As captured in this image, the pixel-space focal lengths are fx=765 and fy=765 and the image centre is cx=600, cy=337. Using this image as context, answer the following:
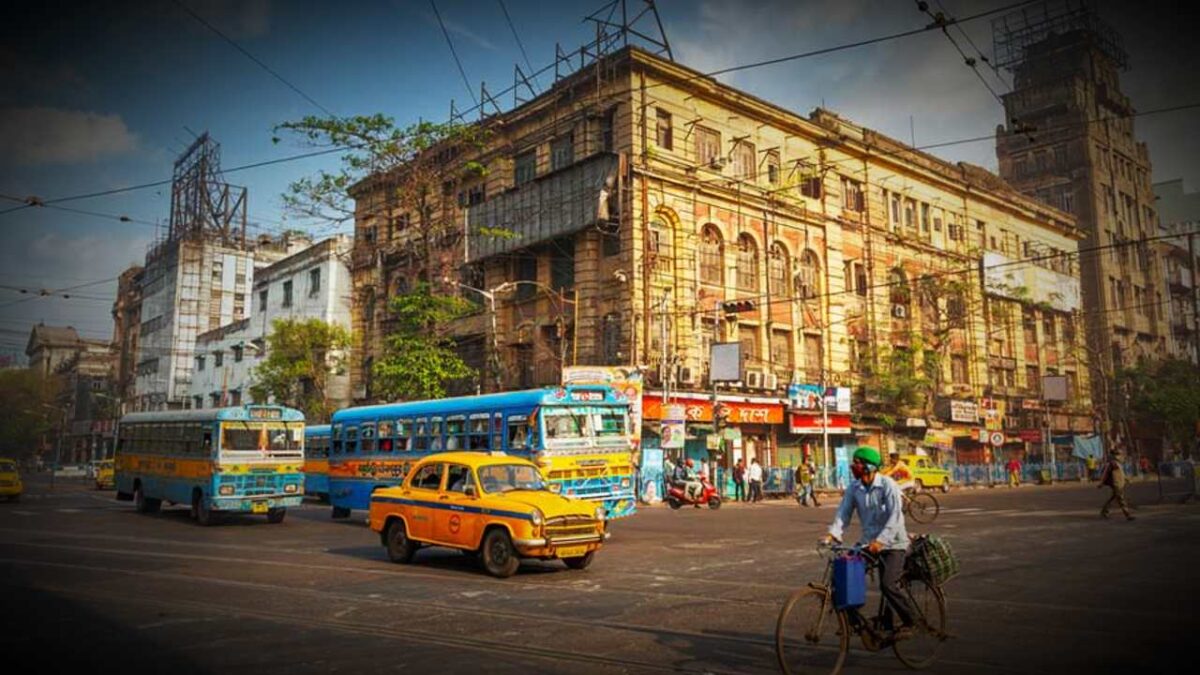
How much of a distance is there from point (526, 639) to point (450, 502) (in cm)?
511

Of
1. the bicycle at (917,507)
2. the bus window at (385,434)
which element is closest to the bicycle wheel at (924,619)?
the bicycle at (917,507)

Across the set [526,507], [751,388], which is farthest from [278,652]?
[751,388]

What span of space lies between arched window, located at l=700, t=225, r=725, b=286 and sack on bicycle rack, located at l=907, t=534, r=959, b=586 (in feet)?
92.4

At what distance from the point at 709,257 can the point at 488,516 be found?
2481 centimetres

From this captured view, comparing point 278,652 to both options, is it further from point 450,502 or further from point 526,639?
point 450,502

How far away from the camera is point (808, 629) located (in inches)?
241

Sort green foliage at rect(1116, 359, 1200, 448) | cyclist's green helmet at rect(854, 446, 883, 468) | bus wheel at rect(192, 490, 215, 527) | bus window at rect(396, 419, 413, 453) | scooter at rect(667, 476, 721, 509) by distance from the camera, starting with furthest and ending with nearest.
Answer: green foliage at rect(1116, 359, 1200, 448)
scooter at rect(667, 476, 721, 509)
bus wheel at rect(192, 490, 215, 527)
bus window at rect(396, 419, 413, 453)
cyclist's green helmet at rect(854, 446, 883, 468)

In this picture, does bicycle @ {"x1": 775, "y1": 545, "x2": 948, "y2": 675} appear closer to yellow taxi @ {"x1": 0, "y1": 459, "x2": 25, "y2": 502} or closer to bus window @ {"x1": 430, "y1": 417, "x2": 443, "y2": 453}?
bus window @ {"x1": 430, "y1": 417, "x2": 443, "y2": 453}

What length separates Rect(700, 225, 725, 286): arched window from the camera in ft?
113

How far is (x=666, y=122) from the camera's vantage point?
34062 mm

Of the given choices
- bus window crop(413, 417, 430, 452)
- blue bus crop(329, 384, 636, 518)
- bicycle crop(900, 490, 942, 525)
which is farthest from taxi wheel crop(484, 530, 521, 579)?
bicycle crop(900, 490, 942, 525)

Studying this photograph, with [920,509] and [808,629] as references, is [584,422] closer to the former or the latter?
[920,509]

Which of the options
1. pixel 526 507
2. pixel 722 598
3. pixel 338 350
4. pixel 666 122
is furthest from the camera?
pixel 338 350

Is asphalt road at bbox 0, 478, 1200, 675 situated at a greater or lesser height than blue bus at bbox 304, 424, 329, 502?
lesser
